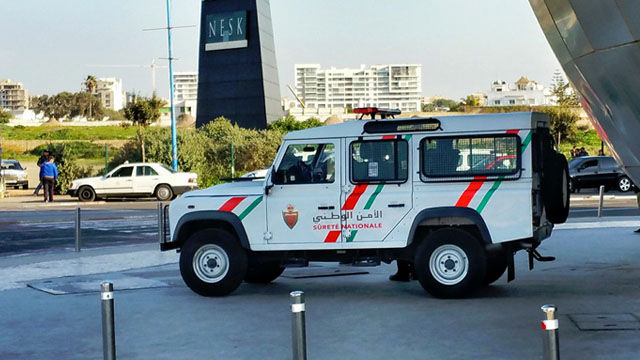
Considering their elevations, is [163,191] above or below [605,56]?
below

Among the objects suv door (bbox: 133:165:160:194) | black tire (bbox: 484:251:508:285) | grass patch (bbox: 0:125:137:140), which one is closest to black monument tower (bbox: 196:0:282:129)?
suv door (bbox: 133:165:160:194)

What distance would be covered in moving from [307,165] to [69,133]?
96.5m

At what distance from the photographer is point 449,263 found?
11156 mm

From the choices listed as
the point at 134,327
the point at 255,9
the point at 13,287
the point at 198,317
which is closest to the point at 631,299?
the point at 198,317

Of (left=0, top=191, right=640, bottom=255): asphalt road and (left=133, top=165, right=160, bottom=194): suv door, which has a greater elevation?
(left=133, top=165, right=160, bottom=194): suv door

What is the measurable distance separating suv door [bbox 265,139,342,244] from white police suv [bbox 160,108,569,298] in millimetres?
13

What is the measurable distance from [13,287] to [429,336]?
6.71 m

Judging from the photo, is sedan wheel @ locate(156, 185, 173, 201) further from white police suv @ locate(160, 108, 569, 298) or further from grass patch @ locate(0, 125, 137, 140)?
grass patch @ locate(0, 125, 137, 140)

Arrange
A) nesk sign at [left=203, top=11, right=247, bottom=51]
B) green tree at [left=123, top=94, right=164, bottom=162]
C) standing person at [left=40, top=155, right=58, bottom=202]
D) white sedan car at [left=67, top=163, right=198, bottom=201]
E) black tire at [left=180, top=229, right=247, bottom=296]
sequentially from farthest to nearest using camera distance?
1. green tree at [left=123, top=94, right=164, bottom=162]
2. nesk sign at [left=203, top=11, right=247, bottom=51]
3. white sedan car at [left=67, top=163, right=198, bottom=201]
4. standing person at [left=40, top=155, right=58, bottom=202]
5. black tire at [left=180, top=229, right=247, bottom=296]

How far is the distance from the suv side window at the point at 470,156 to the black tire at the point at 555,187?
463 millimetres

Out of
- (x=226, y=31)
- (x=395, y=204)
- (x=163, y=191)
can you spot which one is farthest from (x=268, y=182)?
(x=226, y=31)

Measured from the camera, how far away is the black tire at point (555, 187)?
36.6ft

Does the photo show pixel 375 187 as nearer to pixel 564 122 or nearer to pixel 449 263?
pixel 449 263

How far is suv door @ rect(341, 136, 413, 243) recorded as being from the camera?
11.3 m
